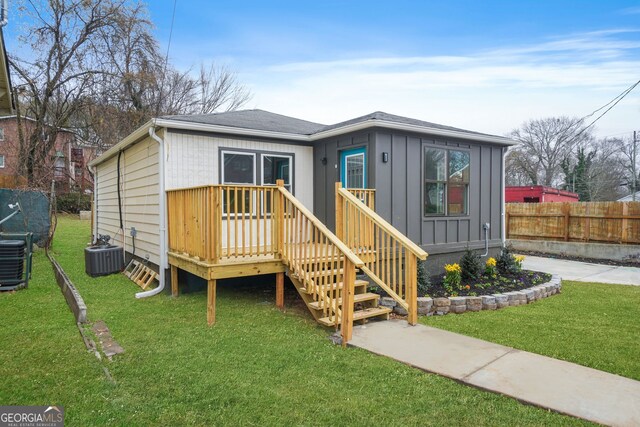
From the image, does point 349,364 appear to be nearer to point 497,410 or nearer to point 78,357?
point 497,410

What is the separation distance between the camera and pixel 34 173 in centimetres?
1617

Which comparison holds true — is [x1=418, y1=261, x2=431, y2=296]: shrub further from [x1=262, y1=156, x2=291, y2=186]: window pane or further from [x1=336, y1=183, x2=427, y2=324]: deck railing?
[x1=262, y1=156, x2=291, y2=186]: window pane

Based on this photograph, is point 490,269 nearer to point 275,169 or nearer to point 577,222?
point 275,169

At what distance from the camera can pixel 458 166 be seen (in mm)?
7594

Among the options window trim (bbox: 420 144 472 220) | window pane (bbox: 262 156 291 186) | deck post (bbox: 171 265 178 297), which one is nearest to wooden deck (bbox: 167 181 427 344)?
deck post (bbox: 171 265 178 297)

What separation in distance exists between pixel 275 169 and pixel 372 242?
277 centimetres

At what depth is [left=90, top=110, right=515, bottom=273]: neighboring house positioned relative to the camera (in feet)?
21.1

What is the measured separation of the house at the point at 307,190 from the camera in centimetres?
528

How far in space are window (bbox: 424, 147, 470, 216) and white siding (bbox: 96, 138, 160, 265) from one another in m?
4.73

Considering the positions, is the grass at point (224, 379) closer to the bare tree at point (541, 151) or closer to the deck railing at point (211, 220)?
the deck railing at point (211, 220)

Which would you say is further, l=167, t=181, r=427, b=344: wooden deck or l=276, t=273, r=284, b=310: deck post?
l=276, t=273, r=284, b=310: deck post

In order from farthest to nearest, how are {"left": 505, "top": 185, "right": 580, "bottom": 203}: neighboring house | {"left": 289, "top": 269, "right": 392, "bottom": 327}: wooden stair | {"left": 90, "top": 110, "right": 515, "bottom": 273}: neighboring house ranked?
{"left": 505, "top": 185, "right": 580, "bottom": 203}: neighboring house < {"left": 90, "top": 110, "right": 515, "bottom": 273}: neighboring house < {"left": 289, "top": 269, "right": 392, "bottom": 327}: wooden stair

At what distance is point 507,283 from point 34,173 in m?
17.9

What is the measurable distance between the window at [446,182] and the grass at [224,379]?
3436 mm
